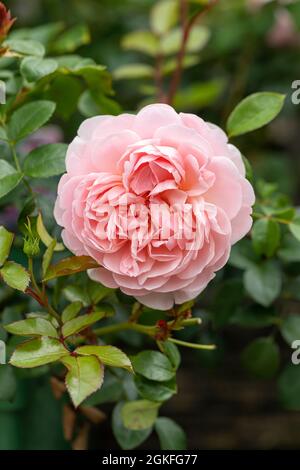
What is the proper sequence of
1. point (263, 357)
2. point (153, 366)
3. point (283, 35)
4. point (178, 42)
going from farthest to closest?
point (283, 35), point (178, 42), point (263, 357), point (153, 366)

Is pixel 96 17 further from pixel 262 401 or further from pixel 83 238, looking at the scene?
pixel 83 238

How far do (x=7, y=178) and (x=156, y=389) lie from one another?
24 cm

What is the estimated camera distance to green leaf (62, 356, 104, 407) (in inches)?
22.4

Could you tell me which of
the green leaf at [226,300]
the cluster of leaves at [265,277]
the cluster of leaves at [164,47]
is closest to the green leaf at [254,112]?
the cluster of leaves at [265,277]

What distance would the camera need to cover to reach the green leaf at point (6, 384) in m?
0.73

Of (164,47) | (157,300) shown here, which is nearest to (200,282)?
(157,300)

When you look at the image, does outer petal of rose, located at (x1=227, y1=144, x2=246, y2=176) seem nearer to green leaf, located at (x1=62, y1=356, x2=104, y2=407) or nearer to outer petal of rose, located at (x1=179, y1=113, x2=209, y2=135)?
outer petal of rose, located at (x1=179, y1=113, x2=209, y2=135)

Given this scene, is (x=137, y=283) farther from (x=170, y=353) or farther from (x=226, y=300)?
(x=226, y=300)

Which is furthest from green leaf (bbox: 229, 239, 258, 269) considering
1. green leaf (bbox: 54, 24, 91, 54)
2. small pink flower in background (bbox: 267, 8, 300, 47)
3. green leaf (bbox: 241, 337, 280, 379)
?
small pink flower in background (bbox: 267, 8, 300, 47)

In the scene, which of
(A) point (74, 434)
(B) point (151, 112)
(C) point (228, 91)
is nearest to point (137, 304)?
(B) point (151, 112)

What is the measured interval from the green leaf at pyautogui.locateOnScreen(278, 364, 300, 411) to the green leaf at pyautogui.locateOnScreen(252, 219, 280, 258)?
0.20m

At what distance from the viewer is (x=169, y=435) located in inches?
31.9
